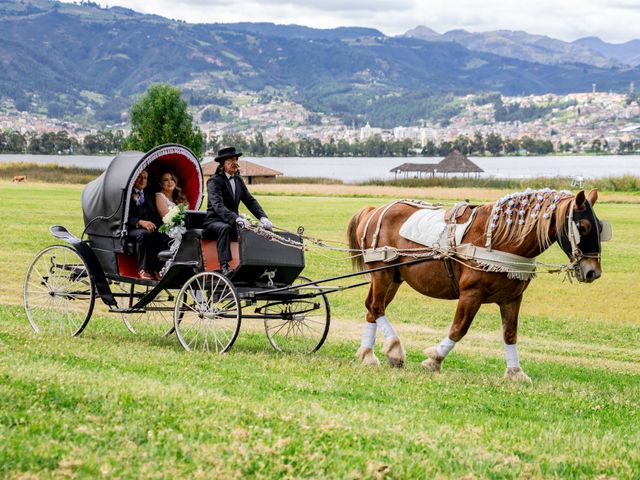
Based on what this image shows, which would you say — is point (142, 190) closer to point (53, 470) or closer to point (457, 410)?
point (457, 410)

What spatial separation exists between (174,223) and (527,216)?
4713 millimetres

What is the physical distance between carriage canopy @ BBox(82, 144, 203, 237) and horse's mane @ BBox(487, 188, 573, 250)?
4588 millimetres

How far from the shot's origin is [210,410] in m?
7.47

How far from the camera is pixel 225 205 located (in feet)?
41.9

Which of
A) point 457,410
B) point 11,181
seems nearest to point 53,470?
point 457,410

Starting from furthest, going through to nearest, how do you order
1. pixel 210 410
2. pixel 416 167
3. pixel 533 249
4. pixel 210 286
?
pixel 416 167, pixel 210 286, pixel 533 249, pixel 210 410

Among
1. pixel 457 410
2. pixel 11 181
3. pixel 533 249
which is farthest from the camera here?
pixel 11 181

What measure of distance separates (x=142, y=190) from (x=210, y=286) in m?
2.11

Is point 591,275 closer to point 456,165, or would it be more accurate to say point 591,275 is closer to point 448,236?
point 448,236

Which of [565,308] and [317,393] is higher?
[317,393]

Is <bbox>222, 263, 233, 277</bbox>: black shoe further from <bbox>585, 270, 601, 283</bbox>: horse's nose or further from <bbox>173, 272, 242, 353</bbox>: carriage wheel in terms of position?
<bbox>585, 270, 601, 283</bbox>: horse's nose

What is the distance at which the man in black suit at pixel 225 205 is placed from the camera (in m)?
12.2

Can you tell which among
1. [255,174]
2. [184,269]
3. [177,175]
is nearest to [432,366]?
[184,269]

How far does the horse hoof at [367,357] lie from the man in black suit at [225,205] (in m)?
2.00
